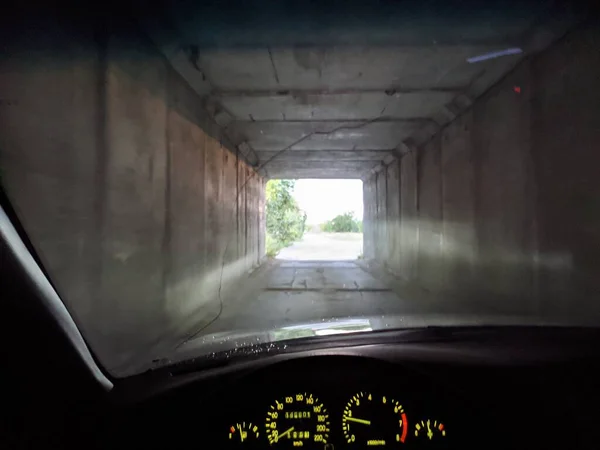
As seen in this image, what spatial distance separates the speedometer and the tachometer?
14 centimetres

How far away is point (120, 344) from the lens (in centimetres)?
421

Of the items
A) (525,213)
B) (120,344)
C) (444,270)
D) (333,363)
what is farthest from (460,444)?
(444,270)

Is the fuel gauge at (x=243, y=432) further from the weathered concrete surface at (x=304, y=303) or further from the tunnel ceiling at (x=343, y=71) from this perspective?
the tunnel ceiling at (x=343, y=71)

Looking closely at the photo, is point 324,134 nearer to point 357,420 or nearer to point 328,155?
point 328,155

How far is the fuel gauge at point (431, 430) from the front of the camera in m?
2.29

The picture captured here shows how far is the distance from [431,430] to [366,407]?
0.38 m

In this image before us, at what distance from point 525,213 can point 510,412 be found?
13.8 ft

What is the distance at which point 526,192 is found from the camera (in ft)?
18.6

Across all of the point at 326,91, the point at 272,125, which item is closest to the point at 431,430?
the point at 326,91

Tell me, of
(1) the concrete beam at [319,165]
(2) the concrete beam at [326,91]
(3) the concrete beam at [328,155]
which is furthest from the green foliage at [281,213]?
(2) the concrete beam at [326,91]

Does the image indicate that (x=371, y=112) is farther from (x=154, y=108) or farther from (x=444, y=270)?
(x=154, y=108)

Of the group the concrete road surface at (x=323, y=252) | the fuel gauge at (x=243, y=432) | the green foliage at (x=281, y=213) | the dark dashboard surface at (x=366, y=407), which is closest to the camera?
the dark dashboard surface at (x=366, y=407)

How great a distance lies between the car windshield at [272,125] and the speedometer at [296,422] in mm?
377

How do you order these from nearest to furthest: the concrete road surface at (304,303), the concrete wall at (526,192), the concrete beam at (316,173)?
the concrete wall at (526,192) → the concrete road surface at (304,303) → the concrete beam at (316,173)
